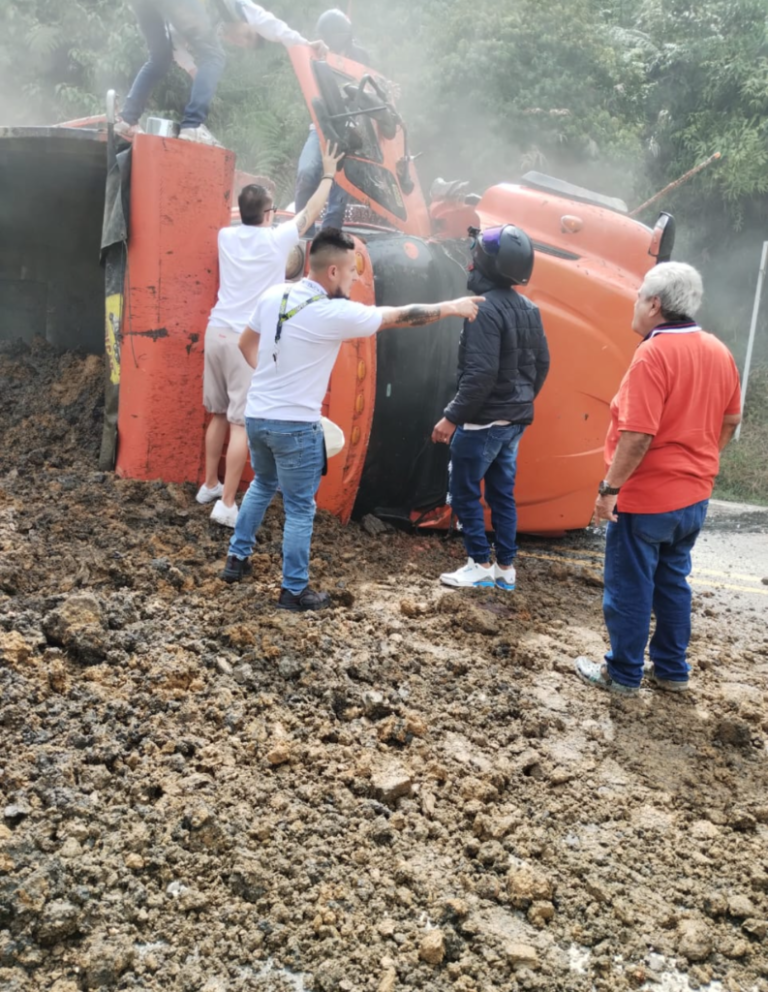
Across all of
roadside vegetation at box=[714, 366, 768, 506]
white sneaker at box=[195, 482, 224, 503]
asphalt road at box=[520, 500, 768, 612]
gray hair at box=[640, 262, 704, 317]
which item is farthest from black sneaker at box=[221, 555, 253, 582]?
roadside vegetation at box=[714, 366, 768, 506]

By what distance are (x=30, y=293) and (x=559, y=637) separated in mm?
4750

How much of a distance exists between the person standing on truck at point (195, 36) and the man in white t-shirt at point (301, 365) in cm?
227

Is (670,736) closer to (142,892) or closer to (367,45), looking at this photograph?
(142,892)

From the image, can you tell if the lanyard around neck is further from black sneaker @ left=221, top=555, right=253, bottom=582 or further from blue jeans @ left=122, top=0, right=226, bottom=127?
blue jeans @ left=122, top=0, right=226, bottom=127

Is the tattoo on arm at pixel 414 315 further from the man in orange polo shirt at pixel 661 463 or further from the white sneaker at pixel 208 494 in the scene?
the white sneaker at pixel 208 494

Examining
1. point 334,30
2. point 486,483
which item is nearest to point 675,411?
point 486,483

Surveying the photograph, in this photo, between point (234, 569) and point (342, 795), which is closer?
point (342, 795)

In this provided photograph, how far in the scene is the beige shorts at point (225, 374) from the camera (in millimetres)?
4656

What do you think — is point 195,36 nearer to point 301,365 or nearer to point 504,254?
point 504,254

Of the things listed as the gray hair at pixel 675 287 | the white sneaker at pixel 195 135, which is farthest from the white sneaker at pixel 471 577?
the white sneaker at pixel 195 135

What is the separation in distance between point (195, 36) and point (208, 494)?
9.68 feet

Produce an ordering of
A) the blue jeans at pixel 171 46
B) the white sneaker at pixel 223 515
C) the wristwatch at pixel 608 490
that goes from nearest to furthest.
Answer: the wristwatch at pixel 608 490 → the white sneaker at pixel 223 515 → the blue jeans at pixel 171 46

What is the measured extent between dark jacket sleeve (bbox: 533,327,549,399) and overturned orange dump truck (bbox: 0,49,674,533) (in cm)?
53

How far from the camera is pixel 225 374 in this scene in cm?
473
